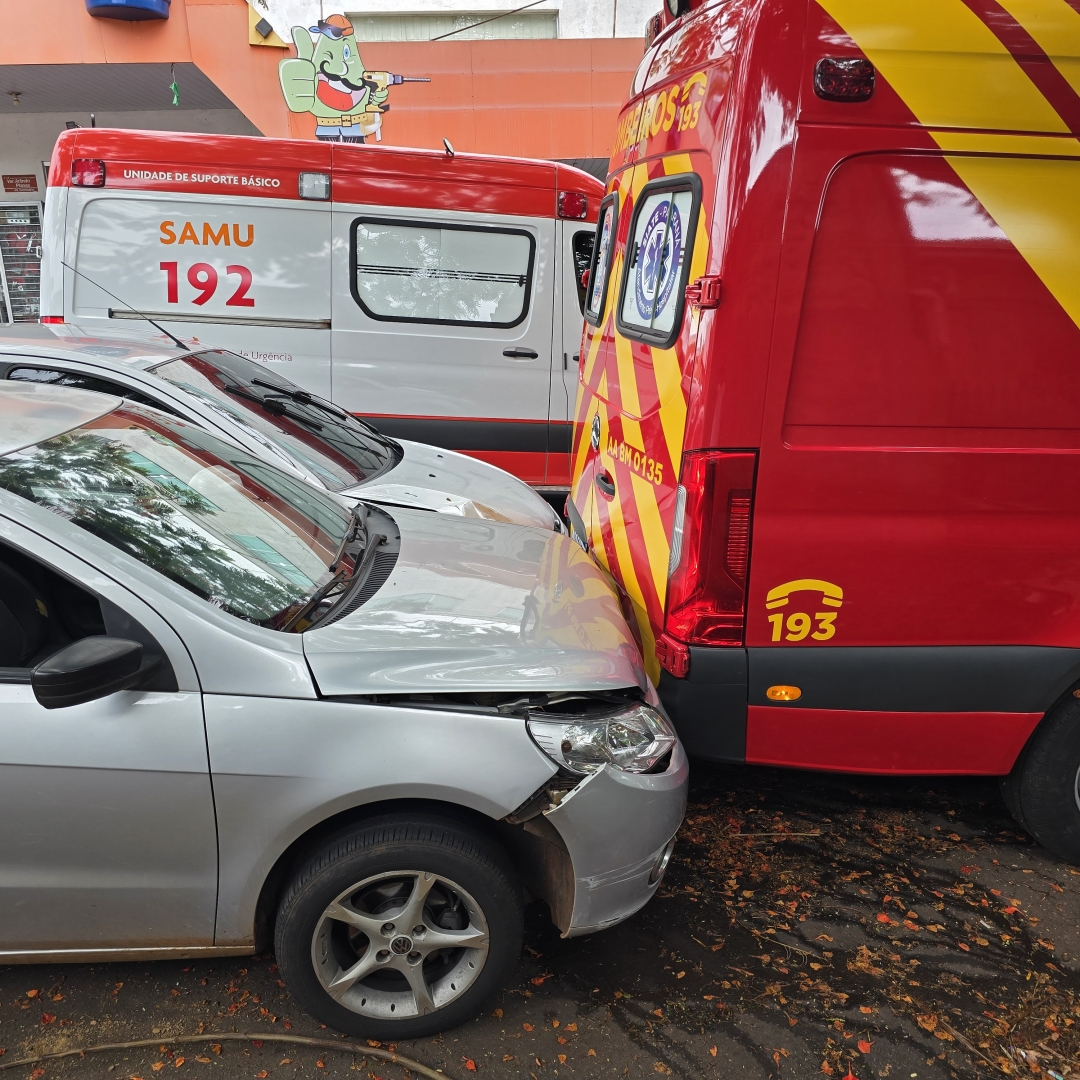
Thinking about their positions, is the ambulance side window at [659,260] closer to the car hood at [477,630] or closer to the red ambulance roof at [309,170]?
the car hood at [477,630]

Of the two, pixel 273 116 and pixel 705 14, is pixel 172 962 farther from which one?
pixel 273 116

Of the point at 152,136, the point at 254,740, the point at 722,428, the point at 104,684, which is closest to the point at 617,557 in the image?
the point at 722,428

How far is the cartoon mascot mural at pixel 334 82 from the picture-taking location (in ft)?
38.5

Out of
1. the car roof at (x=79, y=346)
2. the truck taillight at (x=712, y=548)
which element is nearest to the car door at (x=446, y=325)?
the car roof at (x=79, y=346)

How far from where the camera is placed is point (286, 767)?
7.13ft

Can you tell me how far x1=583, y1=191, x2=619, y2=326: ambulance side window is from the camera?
3822mm

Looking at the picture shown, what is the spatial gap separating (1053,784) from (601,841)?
174 centimetres

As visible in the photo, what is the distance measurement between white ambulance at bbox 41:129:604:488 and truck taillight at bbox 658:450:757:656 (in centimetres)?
374

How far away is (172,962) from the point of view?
8.69 ft

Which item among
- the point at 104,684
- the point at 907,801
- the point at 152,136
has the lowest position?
the point at 907,801

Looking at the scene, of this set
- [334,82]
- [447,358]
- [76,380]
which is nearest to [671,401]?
[76,380]

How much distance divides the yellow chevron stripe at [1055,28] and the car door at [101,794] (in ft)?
9.33

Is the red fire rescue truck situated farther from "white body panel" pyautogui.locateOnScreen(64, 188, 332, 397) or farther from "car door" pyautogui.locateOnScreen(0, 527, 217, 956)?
"white body panel" pyautogui.locateOnScreen(64, 188, 332, 397)

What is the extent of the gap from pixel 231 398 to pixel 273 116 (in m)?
9.08
